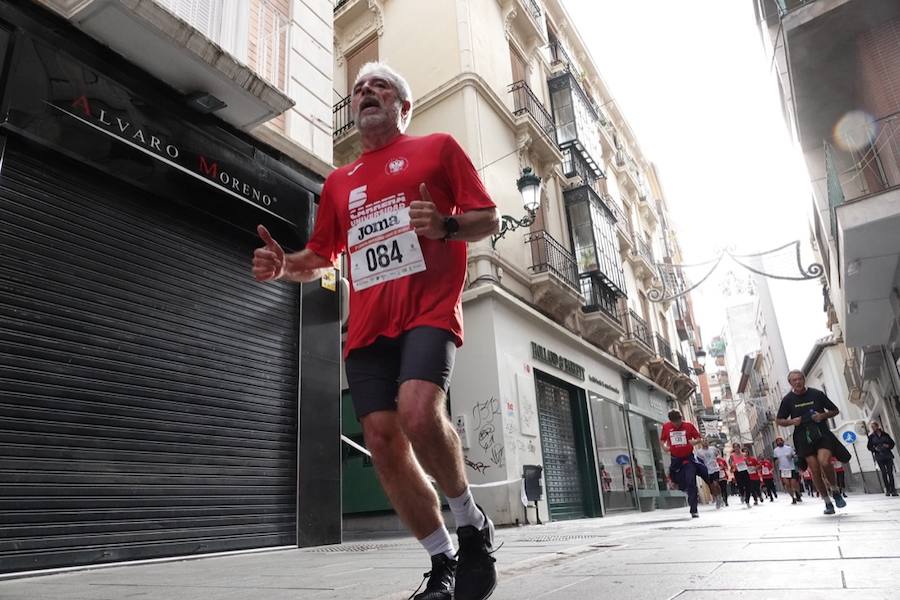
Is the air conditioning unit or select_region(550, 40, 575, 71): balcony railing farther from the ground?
select_region(550, 40, 575, 71): balcony railing

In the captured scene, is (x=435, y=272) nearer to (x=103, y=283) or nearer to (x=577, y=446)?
(x=103, y=283)

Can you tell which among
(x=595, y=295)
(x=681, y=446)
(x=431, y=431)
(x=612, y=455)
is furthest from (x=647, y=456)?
(x=431, y=431)

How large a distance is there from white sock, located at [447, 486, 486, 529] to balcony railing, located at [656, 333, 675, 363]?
75.8ft

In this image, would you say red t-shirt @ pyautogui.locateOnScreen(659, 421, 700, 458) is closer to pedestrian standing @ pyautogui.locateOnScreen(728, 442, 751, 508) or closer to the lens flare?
the lens flare

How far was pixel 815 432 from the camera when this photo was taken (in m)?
7.26

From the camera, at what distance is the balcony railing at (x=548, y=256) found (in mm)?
14110

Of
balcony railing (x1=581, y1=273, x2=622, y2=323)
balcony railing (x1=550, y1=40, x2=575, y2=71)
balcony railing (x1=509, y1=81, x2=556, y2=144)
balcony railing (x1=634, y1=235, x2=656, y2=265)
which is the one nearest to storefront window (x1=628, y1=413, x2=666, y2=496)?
balcony railing (x1=581, y1=273, x2=622, y2=323)

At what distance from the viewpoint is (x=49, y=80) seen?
15.7ft

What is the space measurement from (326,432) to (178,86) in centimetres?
409

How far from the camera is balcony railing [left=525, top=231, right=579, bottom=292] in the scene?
14.1m

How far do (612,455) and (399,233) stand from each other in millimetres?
15353

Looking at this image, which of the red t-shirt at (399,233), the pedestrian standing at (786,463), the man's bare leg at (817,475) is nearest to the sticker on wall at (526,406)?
the man's bare leg at (817,475)

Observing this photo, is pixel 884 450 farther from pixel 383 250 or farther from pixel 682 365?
pixel 383 250

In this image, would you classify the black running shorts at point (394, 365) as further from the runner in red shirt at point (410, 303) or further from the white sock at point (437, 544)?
the white sock at point (437, 544)
